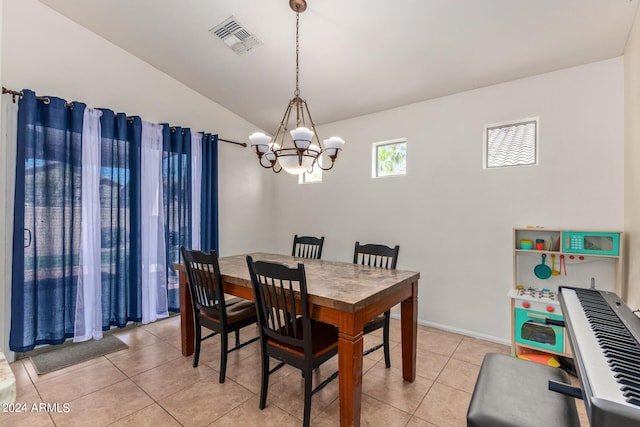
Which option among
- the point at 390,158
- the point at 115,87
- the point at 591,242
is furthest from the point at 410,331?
the point at 115,87

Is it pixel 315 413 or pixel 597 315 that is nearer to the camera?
pixel 597 315

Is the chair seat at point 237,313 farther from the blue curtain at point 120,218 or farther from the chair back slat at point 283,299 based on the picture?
the blue curtain at point 120,218

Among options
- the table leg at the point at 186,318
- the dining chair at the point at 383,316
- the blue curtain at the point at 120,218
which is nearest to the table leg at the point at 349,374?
the dining chair at the point at 383,316

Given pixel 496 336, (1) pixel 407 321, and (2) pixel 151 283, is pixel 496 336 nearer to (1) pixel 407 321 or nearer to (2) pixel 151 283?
(1) pixel 407 321

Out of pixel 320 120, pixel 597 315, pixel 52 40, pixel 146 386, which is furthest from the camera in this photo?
pixel 320 120

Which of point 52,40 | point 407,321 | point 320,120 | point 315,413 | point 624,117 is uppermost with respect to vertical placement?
point 52,40

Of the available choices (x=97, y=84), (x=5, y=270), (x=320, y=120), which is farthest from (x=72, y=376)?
(x=320, y=120)

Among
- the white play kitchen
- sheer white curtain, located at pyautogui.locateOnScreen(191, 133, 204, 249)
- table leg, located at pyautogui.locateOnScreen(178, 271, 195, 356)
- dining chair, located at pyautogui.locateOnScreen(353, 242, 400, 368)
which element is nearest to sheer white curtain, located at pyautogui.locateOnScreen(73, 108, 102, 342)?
table leg, located at pyautogui.locateOnScreen(178, 271, 195, 356)

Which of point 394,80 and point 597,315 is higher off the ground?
point 394,80

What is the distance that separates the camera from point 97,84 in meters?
3.06

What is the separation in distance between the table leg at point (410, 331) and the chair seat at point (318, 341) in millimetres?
572

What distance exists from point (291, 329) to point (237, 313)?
695 millimetres

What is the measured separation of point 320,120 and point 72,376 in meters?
3.66

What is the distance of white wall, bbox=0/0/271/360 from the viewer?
262 centimetres
